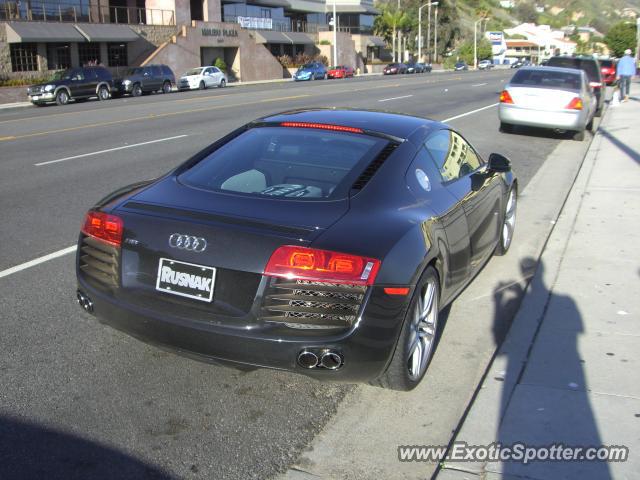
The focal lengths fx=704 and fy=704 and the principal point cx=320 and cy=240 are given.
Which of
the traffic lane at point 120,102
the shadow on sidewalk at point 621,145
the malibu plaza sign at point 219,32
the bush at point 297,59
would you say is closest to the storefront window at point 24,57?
the traffic lane at point 120,102

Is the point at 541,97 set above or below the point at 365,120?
below

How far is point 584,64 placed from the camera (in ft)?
68.0

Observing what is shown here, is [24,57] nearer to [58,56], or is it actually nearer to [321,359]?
[58,56]

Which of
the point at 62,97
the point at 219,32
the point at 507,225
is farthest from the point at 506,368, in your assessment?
the point at 219,32

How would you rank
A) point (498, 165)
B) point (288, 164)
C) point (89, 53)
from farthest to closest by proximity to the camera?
point (89, 53) → point (498, 165) → point (288, 164)

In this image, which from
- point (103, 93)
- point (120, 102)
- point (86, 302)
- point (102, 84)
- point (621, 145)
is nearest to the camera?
point (86, 302)

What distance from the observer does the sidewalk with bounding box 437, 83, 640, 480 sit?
11.7ft

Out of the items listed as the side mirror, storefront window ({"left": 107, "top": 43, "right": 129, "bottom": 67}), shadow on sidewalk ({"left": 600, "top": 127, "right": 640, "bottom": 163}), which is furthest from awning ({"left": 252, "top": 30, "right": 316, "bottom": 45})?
the side mirror

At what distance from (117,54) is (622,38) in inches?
2645

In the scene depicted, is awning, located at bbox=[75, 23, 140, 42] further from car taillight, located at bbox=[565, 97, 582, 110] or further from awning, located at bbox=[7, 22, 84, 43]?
car taillight, located at bbox=[565, 97, 582, 110]

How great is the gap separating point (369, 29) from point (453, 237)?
286ft

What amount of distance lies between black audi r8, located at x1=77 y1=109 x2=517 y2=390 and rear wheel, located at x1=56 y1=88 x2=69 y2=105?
28776 mm

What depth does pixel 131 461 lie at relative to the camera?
3.40 meters

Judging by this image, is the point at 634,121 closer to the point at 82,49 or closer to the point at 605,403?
the point at 605,403
